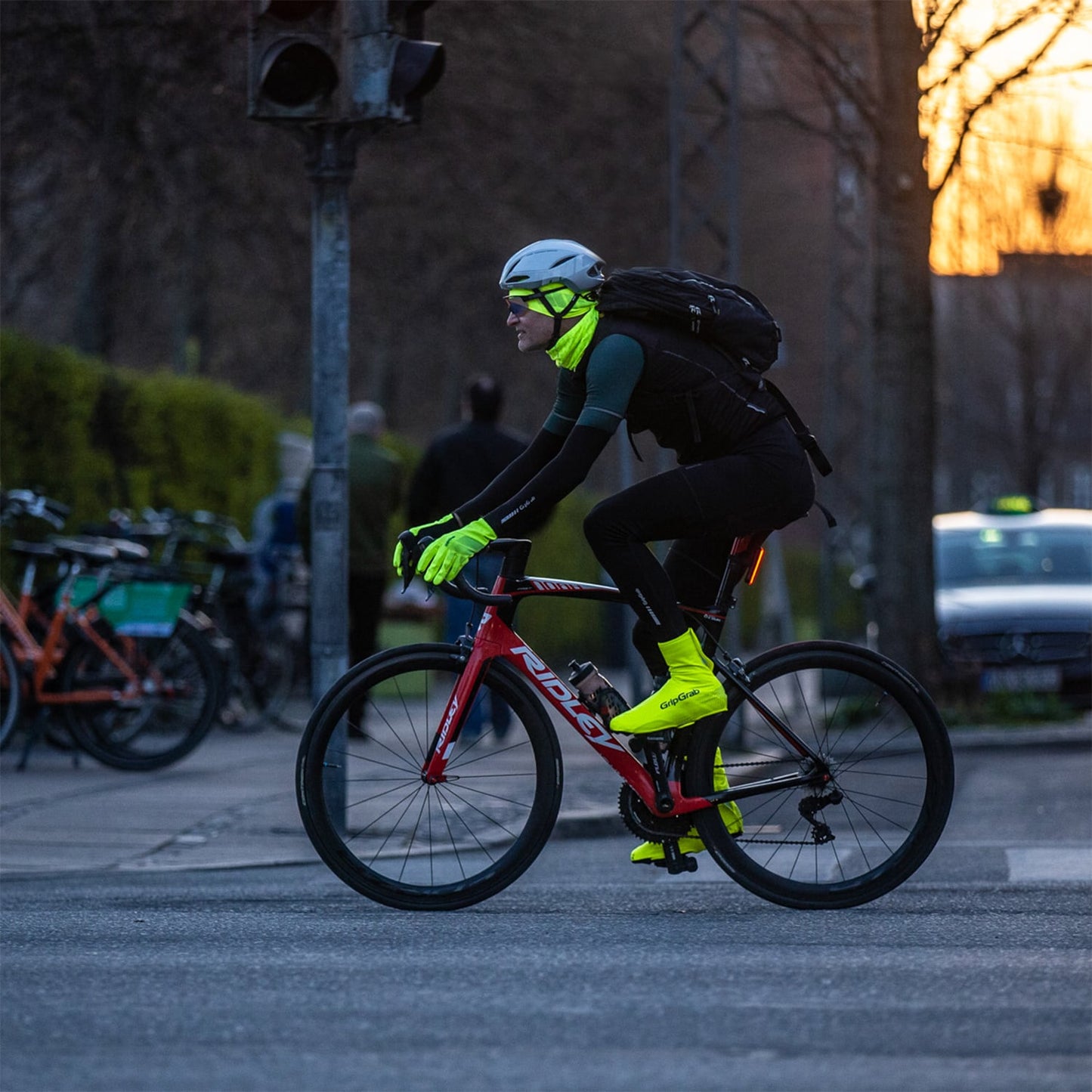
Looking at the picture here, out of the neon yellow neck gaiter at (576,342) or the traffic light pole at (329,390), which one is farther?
the traffic light pole at (329,390)

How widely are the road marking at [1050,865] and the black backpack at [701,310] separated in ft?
6.17

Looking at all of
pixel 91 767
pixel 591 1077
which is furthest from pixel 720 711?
pixel 91 767

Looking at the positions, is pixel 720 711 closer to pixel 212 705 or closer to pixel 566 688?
pixel 566 688

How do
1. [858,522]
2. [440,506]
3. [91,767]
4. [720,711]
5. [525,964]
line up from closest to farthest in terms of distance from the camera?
[525,964]
[720,711]
[91,767]
[440,506]
[858,522]

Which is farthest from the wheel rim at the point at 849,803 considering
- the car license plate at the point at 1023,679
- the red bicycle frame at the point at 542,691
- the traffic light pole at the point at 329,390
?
the car license plate at the point at 1023,679

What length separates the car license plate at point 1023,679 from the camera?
14.8 meters

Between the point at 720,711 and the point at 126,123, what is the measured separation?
38.2ft

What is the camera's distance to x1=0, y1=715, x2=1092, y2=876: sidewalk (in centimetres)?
784

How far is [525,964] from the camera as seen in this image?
498 centimetres

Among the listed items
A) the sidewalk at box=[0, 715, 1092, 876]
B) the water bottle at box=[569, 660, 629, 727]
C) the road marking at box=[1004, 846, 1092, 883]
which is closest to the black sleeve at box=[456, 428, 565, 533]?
the water bottle at box=[569, 660, 629, 727]

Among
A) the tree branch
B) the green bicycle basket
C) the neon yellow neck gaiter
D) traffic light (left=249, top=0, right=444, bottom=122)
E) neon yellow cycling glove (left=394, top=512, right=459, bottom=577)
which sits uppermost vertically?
the tree branch

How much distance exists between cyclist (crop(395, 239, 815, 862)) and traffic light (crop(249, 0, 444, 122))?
7.49 ft

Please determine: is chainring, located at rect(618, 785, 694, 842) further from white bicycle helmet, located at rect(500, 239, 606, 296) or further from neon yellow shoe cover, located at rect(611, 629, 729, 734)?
white bicycle helmet, located at rect(500, 239, 606, 296)

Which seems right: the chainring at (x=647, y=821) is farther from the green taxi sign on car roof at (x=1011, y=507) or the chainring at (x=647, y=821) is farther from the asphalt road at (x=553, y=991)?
the green taxi sign on car roof at (x=1011, y=507)
